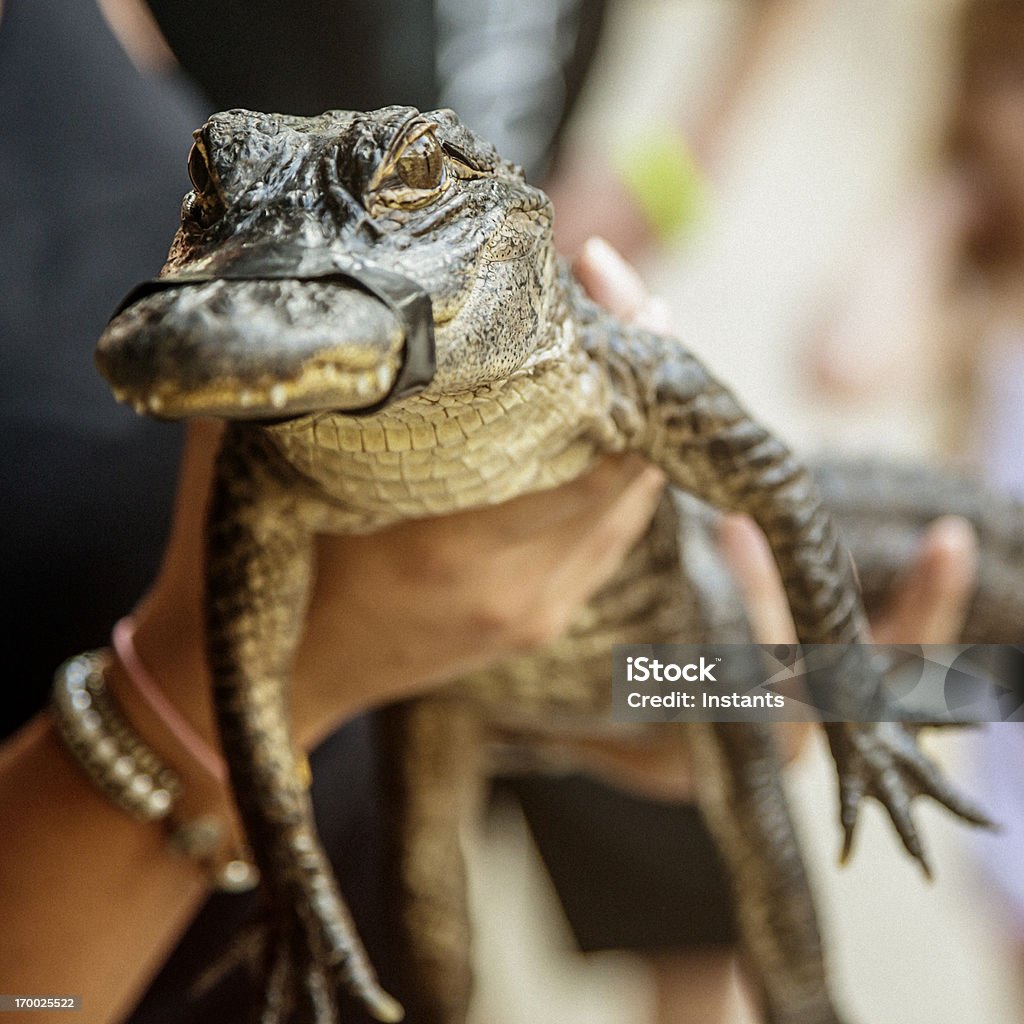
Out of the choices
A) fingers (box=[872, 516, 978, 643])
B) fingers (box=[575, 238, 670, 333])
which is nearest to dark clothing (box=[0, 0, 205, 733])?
fingers (box=[575, 238, 670, 333])

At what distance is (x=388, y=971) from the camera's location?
2.20 ft

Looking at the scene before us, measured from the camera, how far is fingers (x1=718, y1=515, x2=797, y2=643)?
0.62 metres

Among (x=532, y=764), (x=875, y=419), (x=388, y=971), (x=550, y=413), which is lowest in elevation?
(x=532, y=764)

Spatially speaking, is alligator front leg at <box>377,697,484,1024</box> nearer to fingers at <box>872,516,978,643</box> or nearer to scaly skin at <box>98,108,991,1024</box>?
scaly skin at <box>98,108,991,1024</box>

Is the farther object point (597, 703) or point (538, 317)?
point (597, 703)

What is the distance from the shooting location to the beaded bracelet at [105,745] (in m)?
0.56

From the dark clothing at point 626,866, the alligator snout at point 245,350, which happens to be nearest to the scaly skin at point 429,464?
the alligator snout at point 245,350

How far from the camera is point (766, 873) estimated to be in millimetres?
739

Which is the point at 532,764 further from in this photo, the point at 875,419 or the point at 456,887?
the point at 875,419

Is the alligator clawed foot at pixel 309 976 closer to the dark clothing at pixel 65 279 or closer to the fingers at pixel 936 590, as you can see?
the dark clothing at pixel 65 279

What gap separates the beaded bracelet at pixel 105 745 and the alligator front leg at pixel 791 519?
0.33 metres

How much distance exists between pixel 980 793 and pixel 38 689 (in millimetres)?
562

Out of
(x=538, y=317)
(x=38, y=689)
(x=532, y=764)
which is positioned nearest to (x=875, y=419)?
(x=538, y=317)

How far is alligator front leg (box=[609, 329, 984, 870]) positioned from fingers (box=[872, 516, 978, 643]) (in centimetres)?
12
